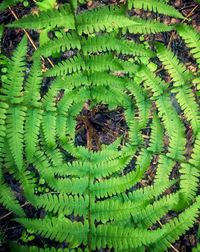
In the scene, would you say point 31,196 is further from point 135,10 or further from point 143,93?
point 135,10

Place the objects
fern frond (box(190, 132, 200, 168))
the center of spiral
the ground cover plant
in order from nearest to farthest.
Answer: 1. the ground cover plant
2. fern frond (box(190, 132, 200, 168))
3. the center of spiral

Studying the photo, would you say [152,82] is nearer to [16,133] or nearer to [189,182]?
[189,182]

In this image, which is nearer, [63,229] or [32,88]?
[63,229]

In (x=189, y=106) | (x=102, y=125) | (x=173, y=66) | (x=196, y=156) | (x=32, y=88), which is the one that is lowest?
(x=196, y=156)

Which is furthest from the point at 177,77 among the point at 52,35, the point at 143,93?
the point at 52,35

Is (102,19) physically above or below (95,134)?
above

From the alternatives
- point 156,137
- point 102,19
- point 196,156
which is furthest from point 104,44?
point 196,156

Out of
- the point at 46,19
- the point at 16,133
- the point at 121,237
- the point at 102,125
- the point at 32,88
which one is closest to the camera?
the point at 121,237

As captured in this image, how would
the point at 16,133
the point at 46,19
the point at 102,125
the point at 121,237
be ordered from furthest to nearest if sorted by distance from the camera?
the point at 102,125
the point at 16,133
the point at 46,19
the point at 121,237

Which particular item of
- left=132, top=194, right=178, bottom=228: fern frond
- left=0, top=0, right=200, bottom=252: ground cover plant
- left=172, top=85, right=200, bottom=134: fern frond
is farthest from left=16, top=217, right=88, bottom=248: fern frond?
left=172, top=85, right=200, bottom=134: fern frond

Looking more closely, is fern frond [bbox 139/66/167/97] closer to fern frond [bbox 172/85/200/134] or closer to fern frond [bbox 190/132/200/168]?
fern frond [bbox 172/85/200/134]

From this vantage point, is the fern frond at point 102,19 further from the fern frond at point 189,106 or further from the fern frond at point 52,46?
the fern frond at point 189,106
